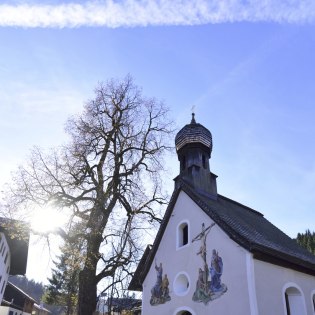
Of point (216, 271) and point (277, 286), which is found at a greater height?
point (216, 271)

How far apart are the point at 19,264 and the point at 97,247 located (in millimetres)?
15986

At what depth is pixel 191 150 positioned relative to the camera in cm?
1869

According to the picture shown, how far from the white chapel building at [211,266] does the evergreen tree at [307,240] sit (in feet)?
88.5

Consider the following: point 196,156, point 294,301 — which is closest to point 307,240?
point 196,156

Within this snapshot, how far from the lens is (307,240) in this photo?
42.8 meters

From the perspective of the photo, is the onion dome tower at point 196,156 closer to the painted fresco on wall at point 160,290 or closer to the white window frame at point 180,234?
the white window frame at point 180,234

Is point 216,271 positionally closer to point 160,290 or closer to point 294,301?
point 294,301

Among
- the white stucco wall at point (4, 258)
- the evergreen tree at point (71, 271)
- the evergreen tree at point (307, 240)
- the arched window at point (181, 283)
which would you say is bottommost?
the arched window at point (181, 283)

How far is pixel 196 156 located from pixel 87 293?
893 cm

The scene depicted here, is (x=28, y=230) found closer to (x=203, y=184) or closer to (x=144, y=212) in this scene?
(x=144, y=212)

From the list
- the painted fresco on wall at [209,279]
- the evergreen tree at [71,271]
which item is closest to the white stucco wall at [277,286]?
the painted fresco on wall at [209,279]

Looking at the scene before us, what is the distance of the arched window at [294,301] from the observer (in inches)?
484

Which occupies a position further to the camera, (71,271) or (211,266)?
(71,271)

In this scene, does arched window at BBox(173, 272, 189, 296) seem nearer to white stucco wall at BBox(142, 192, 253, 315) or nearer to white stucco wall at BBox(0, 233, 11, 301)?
white stucco wall at BBox(142, 192, 253, 315)
